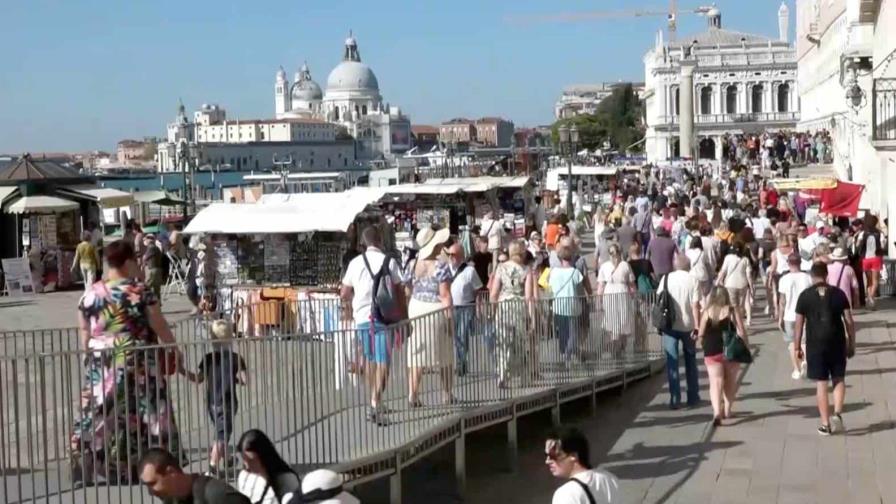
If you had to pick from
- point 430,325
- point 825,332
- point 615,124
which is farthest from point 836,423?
point 615,124

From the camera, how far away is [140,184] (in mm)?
129375

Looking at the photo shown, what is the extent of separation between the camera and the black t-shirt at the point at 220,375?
772cm

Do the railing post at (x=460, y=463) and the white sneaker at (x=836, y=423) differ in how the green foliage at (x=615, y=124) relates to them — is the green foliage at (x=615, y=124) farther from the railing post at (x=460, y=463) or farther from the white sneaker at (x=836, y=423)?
the railing post at (x=460, y=463)

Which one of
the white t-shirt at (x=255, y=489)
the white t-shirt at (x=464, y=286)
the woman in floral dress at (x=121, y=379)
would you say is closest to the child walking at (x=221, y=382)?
the woman in floral dress at (x=121, y=379)

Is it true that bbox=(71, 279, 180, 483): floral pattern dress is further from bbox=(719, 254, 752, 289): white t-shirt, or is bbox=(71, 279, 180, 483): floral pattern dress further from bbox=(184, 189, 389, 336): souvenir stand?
bbox=(184, 189, 389, 336): souvenir stand

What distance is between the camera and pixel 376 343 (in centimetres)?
914

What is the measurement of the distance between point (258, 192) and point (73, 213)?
341 centimetres

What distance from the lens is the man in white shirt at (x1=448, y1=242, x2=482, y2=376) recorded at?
10219 mm

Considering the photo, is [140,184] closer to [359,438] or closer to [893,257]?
[893,257]

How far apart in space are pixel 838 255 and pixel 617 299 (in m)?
3.09

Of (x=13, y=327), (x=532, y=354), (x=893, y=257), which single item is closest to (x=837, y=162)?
(x=893, y=257)

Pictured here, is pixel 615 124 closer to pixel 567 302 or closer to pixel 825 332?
pixel 567 302

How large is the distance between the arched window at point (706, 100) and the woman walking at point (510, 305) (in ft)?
329

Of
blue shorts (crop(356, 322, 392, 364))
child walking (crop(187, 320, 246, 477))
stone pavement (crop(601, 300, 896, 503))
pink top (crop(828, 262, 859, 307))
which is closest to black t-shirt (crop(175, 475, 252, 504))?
child walking (crop(187, 320, 246, 477))
